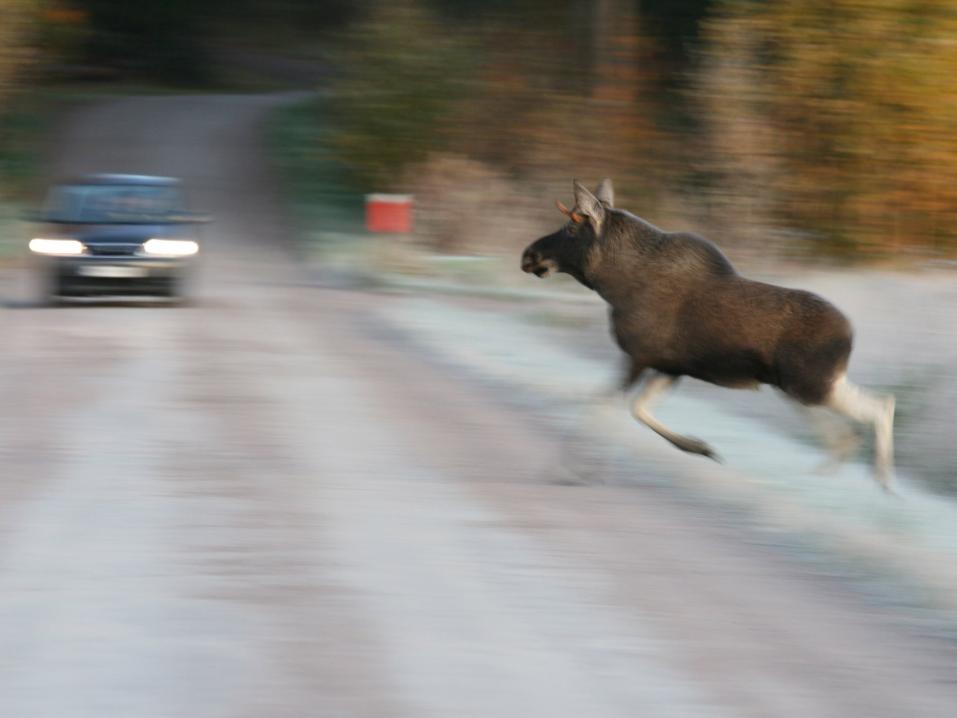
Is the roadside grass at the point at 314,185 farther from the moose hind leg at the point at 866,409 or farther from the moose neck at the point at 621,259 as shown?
the moose hind leg at the point at 866,409

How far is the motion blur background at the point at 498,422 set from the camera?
5762 mm

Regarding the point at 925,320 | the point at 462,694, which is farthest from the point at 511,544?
the point at 925,320

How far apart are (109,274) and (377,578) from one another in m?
12.5

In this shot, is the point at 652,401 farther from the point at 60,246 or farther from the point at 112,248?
the point at 60,246

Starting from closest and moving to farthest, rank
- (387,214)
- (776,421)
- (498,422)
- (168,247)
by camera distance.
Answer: (498,422)
(776,421)
(168,247)
(387,214)

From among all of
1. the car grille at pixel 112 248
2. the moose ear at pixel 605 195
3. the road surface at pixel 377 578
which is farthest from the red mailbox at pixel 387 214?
the moose ear at pixel 605 195

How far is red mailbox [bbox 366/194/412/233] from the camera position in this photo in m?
25.5

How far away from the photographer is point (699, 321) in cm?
892

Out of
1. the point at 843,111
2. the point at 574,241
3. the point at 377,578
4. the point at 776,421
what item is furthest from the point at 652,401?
the point at 843,111

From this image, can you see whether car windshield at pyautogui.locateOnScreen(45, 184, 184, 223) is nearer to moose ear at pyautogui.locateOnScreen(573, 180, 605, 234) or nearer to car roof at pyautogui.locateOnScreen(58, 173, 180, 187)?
car roof at pyautogui.locateOnScreen(58, 173, 180, 187)

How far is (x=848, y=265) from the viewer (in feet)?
83.9

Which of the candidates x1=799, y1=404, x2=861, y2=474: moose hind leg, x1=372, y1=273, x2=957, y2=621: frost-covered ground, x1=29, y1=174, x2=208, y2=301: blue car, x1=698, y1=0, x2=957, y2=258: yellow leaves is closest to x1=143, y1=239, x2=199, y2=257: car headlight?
x1=29, y1=174, x2=208, y2=301: blue car

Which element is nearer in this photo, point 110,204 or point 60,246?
point 60,246

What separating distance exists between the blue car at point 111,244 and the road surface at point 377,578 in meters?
5.64
